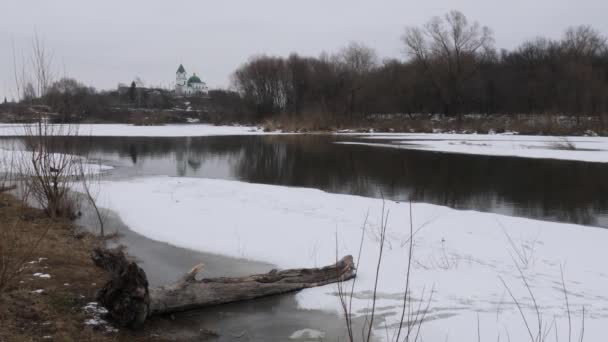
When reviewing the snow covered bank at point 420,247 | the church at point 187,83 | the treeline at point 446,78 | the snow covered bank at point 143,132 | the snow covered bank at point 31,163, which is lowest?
the snow covered bank at point 420,247

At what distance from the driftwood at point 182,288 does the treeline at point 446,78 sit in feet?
128

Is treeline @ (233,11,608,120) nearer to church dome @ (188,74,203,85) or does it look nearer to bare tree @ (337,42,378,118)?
bare tree @ (337,42,378,118)

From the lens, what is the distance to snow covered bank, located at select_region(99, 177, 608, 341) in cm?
427

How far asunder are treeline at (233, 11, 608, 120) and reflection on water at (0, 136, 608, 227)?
24.8m

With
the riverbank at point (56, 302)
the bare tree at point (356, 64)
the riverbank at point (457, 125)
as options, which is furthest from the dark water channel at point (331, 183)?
the bare tree at point (356, 64)

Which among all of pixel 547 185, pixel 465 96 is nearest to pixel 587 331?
pixel 547 185

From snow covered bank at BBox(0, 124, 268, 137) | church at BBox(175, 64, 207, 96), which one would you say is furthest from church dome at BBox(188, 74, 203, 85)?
snow covered bank at BBox(0, 124, 268, 137)

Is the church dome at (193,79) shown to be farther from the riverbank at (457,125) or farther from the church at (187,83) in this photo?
the riverbank at (457,125)

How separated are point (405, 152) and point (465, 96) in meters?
32.0

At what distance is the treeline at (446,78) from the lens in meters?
45.6

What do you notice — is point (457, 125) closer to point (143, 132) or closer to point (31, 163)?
point (143, 132)

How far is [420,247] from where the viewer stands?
638cm

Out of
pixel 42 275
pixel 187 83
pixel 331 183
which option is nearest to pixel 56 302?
pixel 42 275

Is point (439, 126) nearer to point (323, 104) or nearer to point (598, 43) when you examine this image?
point (323, 104)
